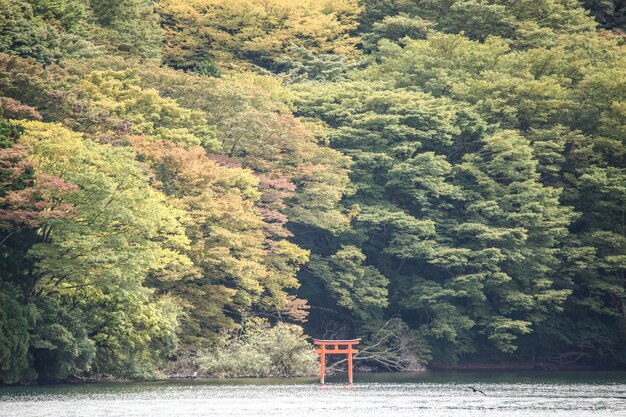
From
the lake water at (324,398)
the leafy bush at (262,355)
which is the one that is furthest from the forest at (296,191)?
the lake water at (324,398)

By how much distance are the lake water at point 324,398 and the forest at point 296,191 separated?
3460 mm

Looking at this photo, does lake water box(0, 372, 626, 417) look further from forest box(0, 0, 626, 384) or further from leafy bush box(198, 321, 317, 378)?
forest box(0, 0, 626, 384)

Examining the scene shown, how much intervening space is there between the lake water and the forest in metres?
3.46

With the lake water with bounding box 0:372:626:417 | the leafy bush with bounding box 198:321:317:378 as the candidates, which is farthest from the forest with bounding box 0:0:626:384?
the lake water with bounding box 0:372:626:417

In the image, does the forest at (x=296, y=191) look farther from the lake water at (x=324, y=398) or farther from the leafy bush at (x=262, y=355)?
the lake water at (x=324, y=398)

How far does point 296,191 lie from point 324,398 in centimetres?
2316

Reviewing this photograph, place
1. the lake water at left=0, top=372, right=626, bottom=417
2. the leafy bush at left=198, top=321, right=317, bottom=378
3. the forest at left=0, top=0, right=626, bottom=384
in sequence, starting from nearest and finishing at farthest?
the lake water at left=0, top=372, right=626, bottom=417 < the forest at left=0, top=0, right=626, bottom=384 < the leafy bush at left=198, top=321, right=317, bottom=378

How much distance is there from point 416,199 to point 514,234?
5.73m

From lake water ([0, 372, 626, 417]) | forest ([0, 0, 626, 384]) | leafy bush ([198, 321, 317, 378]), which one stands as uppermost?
forest ([0, 0, 626, 384])

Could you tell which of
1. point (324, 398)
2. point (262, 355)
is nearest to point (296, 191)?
point (262, 355)

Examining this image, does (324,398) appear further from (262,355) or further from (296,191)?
(296,191)

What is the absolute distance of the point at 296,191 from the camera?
64000mm

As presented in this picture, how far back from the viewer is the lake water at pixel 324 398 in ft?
117

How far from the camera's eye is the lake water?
117 ft
